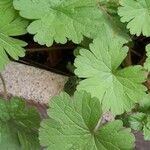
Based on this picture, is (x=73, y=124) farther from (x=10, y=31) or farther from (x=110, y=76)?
(x=10, y=31)

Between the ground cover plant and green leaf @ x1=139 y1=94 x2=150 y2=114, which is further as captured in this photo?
green leaf @ x1=139 y1=94 x2=150 y2=114

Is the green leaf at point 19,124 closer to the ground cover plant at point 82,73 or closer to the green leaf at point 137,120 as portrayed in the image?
the ground cover plant at point 82,73

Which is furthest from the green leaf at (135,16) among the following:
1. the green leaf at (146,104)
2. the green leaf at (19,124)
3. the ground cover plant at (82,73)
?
the green leaf at (19,124)

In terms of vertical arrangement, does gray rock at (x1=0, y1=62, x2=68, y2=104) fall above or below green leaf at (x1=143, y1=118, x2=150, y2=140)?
above

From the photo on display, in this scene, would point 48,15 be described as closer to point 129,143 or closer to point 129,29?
point 129,29

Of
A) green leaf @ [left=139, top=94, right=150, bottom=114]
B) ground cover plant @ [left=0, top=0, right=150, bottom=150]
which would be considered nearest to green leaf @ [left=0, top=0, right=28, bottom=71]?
ground cover plant @ [left=0, top=0, right=150, bottom=150]

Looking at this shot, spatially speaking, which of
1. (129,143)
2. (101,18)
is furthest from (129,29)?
(129,143)

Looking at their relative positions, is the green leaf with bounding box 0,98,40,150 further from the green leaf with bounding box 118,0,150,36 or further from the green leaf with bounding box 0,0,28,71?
the green leaf with bounding box 118,0,150,36
